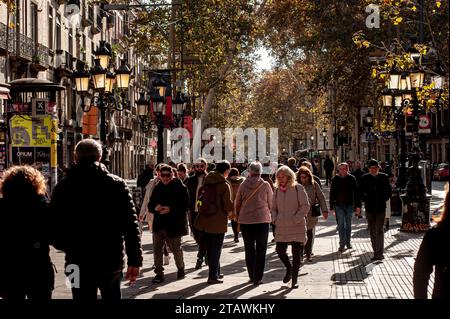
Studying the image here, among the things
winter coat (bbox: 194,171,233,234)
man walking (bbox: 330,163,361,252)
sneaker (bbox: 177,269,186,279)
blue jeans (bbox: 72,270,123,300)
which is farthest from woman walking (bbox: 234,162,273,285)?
blue jeans (bbox: 72,270,123,300)

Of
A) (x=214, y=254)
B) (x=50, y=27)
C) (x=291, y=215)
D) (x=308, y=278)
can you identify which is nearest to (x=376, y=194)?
(x=308, y=278)

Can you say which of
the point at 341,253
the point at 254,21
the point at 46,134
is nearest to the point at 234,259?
the point at 341,253

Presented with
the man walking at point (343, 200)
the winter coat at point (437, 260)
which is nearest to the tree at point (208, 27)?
the man walking at point (343, 200)

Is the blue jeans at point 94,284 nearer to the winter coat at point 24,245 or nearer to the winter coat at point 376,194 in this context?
the winter coat at point 24,245

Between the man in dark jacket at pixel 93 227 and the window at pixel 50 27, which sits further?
the window at pixel 50 27

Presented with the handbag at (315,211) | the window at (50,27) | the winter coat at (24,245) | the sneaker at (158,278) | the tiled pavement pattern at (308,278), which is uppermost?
the window at (50,27)

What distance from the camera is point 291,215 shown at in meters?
10.7

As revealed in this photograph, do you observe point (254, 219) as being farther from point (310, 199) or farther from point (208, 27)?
point (208, 27)

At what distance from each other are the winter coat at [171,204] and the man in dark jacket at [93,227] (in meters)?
5.36

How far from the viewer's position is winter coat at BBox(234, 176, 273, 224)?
11109 mm

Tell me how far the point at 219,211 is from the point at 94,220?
558cm

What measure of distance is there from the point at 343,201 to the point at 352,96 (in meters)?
22.5

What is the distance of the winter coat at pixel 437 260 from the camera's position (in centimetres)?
406

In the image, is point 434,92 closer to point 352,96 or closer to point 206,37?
point 352,96
